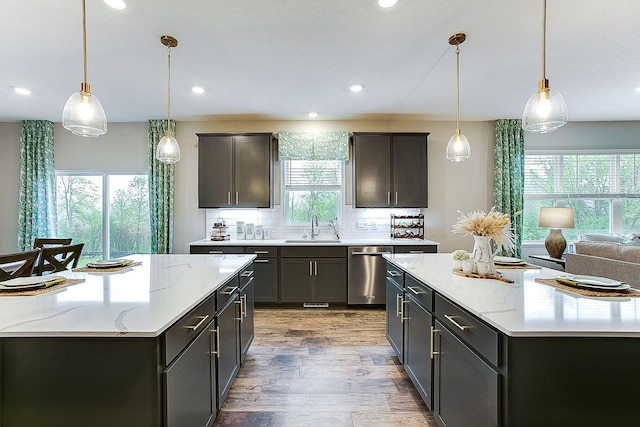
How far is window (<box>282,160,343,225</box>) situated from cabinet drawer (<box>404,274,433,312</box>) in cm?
258

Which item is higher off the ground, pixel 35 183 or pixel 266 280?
pixel 35 183

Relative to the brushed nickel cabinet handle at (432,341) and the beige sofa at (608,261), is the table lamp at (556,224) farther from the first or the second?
the brushed nickel cabinet handle at (432,341)

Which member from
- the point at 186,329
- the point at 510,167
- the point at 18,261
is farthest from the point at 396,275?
the point at 510,167

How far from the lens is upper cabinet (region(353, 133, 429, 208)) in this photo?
14.8ft

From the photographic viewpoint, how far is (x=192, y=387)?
145 centimetres

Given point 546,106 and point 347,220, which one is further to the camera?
point 347,220

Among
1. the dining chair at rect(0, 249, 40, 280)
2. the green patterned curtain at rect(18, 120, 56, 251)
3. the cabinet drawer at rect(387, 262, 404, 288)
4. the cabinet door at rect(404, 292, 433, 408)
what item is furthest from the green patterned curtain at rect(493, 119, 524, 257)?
the green patterned curtain at rect(18, 120, 56, 251)

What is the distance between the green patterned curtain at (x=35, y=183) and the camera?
4.59m

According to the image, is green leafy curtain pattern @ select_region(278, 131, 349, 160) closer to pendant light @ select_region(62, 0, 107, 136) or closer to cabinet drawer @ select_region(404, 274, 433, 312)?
cabinet drawer @ select_region(404, 274, 433, 312)

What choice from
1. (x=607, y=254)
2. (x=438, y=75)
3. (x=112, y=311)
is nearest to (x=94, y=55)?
(x=112, y=311)

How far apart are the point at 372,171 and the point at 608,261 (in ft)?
8.93

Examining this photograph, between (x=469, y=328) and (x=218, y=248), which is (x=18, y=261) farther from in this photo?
(x=469, y=328)

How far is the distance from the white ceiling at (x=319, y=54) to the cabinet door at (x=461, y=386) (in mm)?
2170

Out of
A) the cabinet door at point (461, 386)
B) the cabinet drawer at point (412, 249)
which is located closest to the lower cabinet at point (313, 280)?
the cabinet drawer at point (412, 249)
